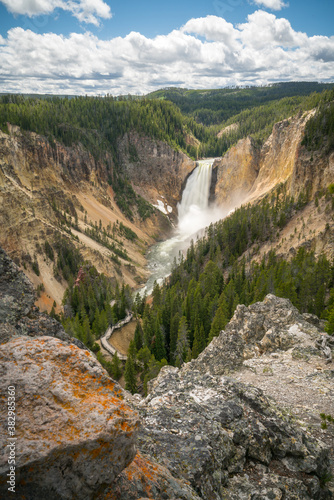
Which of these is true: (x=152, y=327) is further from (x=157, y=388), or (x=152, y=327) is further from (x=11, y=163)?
(x=11, y=163)

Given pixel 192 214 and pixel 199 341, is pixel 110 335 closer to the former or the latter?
pixel 199 341

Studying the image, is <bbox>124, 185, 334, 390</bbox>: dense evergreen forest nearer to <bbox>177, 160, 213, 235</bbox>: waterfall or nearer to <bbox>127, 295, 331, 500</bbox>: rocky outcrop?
<bbox>127, 295, 331, 500</bbox>: rocky outcrop

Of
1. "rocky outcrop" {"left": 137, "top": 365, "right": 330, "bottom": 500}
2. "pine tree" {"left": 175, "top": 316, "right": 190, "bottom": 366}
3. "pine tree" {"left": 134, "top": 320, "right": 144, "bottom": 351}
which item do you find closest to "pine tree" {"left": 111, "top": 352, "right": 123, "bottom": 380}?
"pine tree" {"left": 175, "top": 316, "right": 190, "bottom": 366}

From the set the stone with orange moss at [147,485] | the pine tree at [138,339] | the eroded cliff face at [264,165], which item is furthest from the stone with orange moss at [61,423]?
the eroded cliff face at [264,165]

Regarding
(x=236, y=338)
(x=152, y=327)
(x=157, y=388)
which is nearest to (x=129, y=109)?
(x=152, y=327)

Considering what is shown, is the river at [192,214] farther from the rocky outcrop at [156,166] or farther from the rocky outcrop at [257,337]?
the rocky outcrop at [257,337]

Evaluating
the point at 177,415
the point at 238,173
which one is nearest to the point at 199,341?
the point at 177,415
